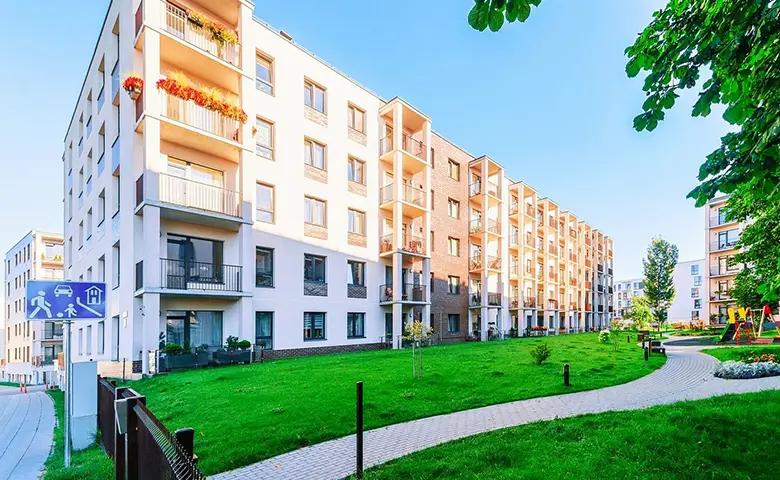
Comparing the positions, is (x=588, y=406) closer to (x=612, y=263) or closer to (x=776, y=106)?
(x=776, y=106)

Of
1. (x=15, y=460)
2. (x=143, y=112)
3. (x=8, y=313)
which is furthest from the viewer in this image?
(x=8, y=313)

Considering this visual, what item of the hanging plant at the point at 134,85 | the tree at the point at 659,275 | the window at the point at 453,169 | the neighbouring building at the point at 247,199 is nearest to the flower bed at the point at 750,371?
the neighbouring building at the point at 247,199

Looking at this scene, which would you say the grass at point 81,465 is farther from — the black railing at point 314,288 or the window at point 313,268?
the window at point 313,268

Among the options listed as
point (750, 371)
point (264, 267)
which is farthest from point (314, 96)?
point (750, 371)

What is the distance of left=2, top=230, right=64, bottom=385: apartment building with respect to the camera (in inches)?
1832

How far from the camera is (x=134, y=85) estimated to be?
51.2 ft

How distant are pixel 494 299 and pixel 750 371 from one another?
22.6 metres

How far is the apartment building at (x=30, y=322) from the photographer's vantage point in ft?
153

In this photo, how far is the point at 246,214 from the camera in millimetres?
18141

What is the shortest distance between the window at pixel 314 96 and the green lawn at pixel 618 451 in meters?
19.8

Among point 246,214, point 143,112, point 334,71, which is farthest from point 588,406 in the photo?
point 334,71

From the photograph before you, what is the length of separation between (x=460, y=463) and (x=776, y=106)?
5124 millimetres

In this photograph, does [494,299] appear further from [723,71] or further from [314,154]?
[723,71]

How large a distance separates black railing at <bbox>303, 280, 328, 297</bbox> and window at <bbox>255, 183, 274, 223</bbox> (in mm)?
3679
